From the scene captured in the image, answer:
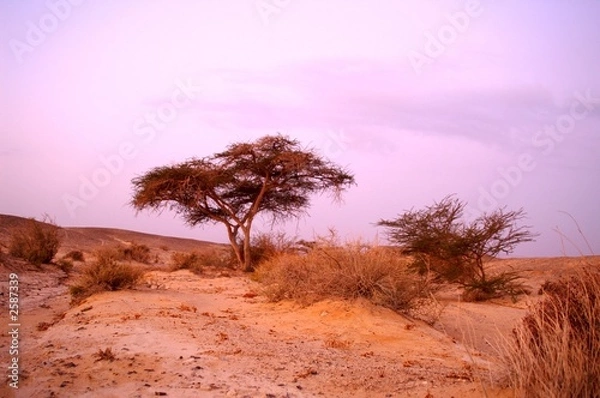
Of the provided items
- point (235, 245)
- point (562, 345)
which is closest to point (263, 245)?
point (235, 245)

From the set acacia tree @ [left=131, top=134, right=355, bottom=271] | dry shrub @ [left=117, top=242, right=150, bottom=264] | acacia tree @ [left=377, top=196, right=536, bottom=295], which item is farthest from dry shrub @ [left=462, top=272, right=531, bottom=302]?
dry shrub @ [left=117, top=242, right=150, bottom=264]

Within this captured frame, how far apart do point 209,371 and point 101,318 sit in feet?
11.4

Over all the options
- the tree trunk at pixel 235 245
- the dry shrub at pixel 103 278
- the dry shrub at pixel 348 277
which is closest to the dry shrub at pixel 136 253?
the tree trunk at pixel 235 245

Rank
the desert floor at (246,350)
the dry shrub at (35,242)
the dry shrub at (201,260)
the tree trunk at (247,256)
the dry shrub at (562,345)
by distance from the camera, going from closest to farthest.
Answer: the dry shrub at (562,345)
the desert floor at (246,350)
the dry shrub at (35,242)
the tree trunk at (247,256)
the dry shrub at (201,260)

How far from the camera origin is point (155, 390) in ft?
14.6

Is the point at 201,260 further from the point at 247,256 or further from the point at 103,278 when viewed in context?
the point at 103,278

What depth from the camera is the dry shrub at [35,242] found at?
663 inches

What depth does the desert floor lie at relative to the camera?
4.59 metres

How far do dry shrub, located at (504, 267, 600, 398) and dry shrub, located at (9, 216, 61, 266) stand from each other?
16.0 m

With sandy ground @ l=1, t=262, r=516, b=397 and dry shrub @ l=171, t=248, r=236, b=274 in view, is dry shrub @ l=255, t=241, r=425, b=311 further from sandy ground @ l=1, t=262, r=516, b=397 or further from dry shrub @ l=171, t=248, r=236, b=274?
dry shrub @ l=171, t=248, r=236, b=274

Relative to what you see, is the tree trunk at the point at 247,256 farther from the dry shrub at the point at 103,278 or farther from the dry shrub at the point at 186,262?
the dry shrub at the point at 103,278

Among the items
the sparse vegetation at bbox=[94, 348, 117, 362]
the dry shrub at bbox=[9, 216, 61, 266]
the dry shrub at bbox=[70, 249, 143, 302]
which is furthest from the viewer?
the dry shrub at bbox=[9, 216, 61, 266]

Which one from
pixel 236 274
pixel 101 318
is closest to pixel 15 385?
pixel 101 318

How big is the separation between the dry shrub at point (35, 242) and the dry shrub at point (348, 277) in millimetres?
10145
